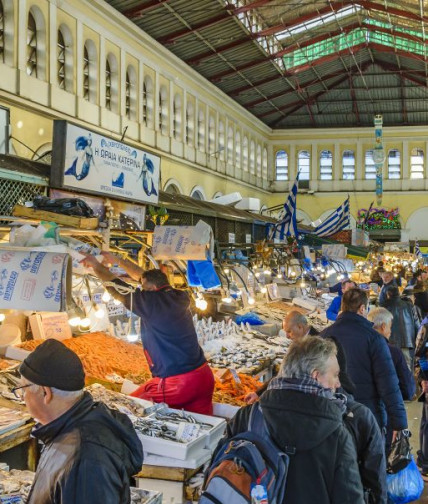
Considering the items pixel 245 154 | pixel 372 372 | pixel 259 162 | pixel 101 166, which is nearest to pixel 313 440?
pixel 372 372

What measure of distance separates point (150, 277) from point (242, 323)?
4.88 meters

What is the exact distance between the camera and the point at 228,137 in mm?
29547

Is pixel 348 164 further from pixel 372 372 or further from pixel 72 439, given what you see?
pixel 72 439

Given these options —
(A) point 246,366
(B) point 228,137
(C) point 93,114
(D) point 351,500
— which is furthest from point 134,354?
(B) point 228,137

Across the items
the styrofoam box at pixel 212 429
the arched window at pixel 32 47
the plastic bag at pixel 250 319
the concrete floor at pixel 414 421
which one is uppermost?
the arched window at pixel 32 47

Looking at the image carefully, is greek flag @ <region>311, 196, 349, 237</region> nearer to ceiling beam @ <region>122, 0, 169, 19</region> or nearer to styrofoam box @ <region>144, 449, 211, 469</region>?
ceiling beam @ <region>122, 0, 169, 19</region>

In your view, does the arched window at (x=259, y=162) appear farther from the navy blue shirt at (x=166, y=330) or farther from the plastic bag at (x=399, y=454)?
the plastic bag at (x=399, y=454)

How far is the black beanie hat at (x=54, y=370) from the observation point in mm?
2248

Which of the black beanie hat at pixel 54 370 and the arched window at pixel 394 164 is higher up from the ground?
the arched window at pixel 394 164

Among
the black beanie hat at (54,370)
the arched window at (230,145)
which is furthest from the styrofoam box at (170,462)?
the arched window at (230,145)

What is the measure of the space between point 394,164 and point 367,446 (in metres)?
36.8

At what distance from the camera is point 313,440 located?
2.31m

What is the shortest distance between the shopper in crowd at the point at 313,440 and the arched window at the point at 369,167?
36.3m

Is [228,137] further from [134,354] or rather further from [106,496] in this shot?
[106,496]
